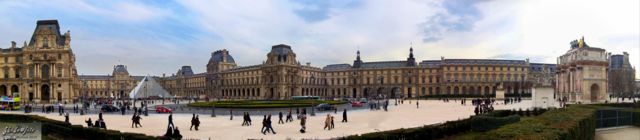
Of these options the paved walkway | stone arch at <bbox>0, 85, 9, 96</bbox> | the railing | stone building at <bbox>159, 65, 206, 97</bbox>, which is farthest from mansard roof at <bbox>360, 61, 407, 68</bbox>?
the paved walkway

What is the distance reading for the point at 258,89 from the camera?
12281 cm

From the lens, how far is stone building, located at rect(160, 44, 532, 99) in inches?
4567

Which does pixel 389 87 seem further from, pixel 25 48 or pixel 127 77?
pixel 127 77

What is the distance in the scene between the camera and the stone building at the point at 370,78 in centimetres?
11600

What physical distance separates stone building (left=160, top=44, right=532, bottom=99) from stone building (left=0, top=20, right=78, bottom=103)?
163ft

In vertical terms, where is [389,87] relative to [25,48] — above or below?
A: below

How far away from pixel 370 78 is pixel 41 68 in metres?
82.1

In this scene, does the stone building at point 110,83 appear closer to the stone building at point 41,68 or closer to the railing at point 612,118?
the stone building at point 41,68

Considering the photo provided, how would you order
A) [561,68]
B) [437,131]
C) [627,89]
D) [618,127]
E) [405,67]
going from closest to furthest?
[437,131] < [618,127] < [561,68] < [627,89] < [405,67]

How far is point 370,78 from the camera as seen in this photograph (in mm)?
129000

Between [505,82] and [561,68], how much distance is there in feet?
143

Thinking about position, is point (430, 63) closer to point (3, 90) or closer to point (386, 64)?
point (386, 64)

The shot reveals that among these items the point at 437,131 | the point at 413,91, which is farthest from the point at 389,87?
the point at 437,131

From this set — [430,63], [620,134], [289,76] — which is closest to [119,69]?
[289,76]
